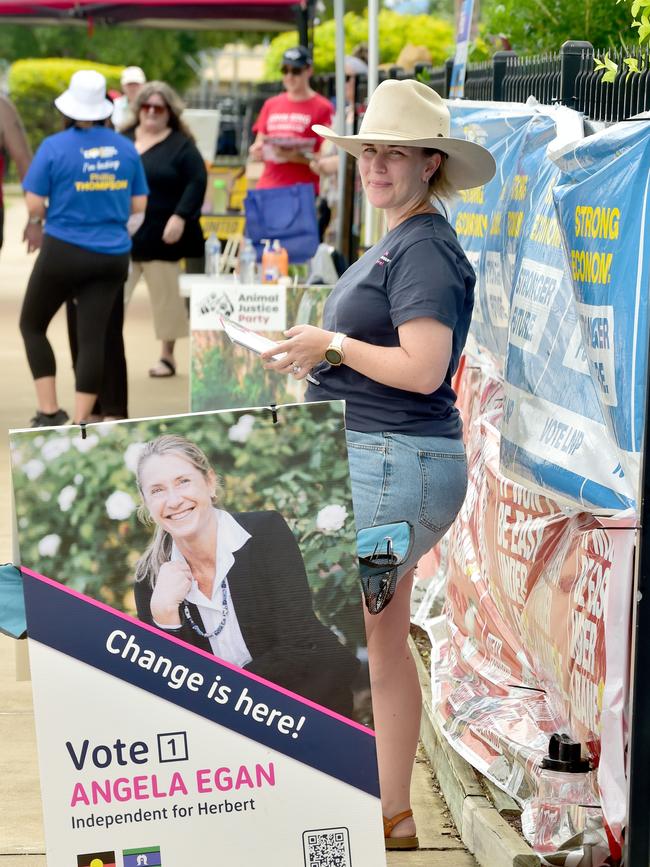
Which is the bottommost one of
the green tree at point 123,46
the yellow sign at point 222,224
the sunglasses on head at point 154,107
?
the yellow sign at point 222,224

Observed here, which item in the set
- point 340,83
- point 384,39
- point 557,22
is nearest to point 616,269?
point 557,22

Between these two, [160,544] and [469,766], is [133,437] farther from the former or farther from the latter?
[469,766]

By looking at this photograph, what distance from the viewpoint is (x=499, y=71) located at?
5.59 meters

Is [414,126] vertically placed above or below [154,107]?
below

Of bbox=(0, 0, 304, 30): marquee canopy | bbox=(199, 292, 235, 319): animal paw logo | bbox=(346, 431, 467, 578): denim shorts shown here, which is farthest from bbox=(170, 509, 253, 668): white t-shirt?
bbox=(0, 0, 304, 30): marquee canopy

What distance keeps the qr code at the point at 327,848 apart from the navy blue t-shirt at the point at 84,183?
580cm

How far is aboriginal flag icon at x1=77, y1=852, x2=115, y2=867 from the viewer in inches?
112

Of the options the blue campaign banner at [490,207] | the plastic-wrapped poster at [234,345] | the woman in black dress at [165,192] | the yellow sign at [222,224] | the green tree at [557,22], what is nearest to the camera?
the blue campaign banner at [490,207]

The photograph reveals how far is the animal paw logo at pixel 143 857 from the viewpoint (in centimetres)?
286

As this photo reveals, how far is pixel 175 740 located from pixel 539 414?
1.32 metres

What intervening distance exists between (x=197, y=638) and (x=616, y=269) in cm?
117

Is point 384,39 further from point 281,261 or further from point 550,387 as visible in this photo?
point 550,387

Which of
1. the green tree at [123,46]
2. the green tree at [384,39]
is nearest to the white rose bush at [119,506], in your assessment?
the green tree at [384,39]

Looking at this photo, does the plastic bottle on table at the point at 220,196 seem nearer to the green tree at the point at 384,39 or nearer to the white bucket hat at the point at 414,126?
the green tree at the point at 384,39
